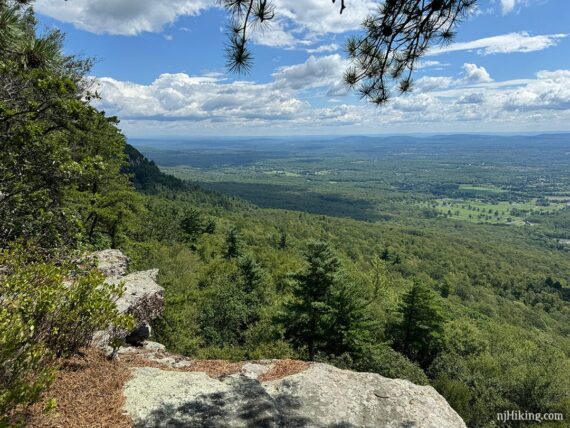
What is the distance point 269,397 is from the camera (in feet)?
23.6

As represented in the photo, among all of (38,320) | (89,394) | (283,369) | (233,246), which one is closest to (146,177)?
(233,246)

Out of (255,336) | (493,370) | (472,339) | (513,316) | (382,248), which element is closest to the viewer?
(255,336)

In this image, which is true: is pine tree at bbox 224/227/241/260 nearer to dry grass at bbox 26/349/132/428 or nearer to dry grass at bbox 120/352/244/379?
dry grass at bbox 120/352/244/379

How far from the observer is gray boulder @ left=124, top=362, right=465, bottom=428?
629 cm

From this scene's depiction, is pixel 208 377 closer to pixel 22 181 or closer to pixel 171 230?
pixel 22 181

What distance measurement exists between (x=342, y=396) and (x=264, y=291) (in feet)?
101

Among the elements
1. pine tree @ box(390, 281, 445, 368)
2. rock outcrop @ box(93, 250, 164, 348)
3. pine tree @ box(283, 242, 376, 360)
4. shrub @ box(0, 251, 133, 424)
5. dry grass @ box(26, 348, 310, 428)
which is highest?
shrub @ box(0, 251, 133, 424)

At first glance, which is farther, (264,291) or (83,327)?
(264,291)

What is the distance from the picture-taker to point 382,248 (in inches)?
4279

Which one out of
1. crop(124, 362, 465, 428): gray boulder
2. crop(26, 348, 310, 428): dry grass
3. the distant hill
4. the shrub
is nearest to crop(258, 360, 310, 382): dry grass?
crop(26, 348, 310, 428): dry grass

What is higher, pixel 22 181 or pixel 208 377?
pixel 22 181

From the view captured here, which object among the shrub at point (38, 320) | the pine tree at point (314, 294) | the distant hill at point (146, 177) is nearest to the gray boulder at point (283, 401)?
the shrub at point (38, 320)

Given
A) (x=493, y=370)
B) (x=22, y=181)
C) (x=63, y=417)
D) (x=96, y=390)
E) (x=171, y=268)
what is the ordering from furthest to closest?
(x=171, y=268) → (x=493, y=370) → (x=22, y=181) → (x=96, y=390) → (x=63, y=417)

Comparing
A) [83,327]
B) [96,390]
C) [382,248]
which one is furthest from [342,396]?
[382,248]
